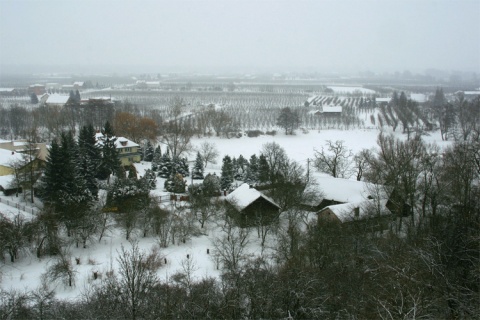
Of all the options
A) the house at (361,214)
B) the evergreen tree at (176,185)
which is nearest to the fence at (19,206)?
the evergreen tree at (176,185)

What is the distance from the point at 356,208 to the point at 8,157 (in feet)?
57.7

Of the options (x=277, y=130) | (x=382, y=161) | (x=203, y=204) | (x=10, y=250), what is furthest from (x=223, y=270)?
(x=277, y=130)

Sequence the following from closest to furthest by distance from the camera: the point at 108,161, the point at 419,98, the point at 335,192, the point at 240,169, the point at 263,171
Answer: the point at 335,192 → the point at 263,171 → the point at 108,161 → the point at 240,169 → the point at 419,98

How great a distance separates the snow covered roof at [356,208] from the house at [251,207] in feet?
7.89

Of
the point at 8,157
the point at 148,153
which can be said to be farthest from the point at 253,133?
the point at 8,157

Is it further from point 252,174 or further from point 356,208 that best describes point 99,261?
point 252,174

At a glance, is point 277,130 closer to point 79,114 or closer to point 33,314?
point 79,114

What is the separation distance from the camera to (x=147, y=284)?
9.70 meters

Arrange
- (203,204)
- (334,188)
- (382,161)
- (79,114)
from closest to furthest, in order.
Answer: (203,204) → (334,188) → (382,161) → (79,114)

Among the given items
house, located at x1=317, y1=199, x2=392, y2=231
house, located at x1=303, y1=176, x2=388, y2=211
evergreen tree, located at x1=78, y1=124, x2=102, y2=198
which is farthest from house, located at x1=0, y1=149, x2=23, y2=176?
house, located at x1=317, y1=199, x2=392, y2=231

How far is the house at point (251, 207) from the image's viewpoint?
16.1 m

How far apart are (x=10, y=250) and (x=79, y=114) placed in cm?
3124

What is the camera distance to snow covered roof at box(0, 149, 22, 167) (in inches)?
826

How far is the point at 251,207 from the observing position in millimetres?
16688
